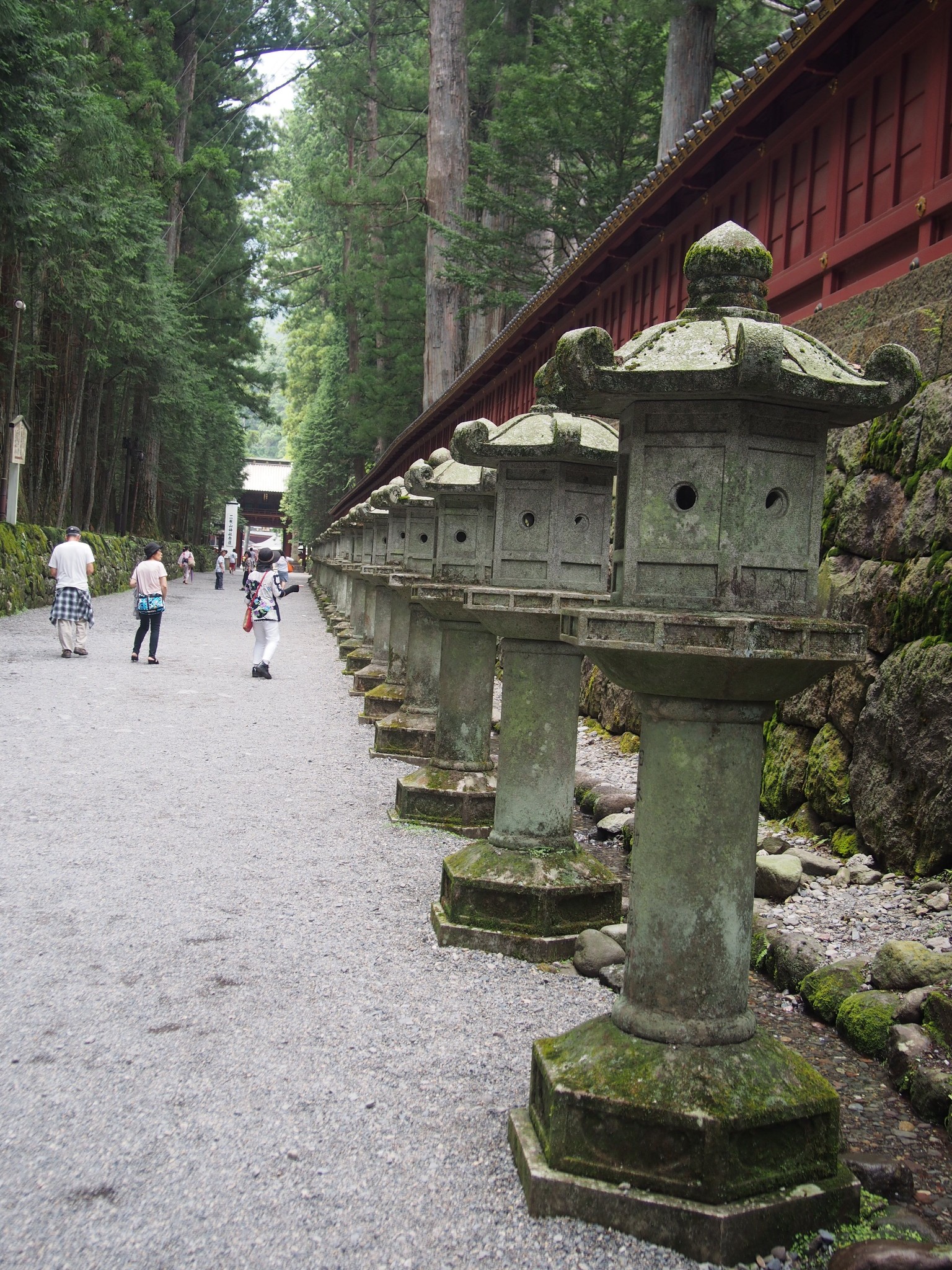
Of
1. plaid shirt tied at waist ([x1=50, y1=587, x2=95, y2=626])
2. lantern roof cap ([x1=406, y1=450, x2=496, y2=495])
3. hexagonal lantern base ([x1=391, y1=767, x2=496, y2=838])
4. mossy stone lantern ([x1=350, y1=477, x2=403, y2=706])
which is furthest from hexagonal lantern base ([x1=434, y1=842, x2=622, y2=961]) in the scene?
plaid shirt tied at waist ([x1=50, y1=587, x2=95, y2=626])

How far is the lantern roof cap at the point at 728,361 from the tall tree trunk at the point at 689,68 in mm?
12263

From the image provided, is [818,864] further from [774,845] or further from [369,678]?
[369,678]

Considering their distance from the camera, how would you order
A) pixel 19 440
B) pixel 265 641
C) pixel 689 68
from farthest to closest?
pixel 19 440, pixel 689 68, pixel 265 641

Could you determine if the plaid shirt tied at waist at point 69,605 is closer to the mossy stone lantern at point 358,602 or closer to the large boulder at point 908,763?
the mossy stone lantern at point 358,602

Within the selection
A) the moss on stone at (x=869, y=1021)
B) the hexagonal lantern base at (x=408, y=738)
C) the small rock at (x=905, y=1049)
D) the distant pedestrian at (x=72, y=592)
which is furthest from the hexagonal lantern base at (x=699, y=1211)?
the distant pedestrian at (x=72, y=592)

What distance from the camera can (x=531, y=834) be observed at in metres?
5.24

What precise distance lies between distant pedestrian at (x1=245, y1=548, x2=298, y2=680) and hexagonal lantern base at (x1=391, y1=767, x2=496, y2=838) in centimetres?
653

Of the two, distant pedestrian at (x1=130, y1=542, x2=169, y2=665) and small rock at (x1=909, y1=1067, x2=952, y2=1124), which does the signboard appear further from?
small rock at (x1=909, y1=1067, x2=952, y2=1124)

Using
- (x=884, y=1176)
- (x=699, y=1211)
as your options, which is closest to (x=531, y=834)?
(x=884, y=1176)

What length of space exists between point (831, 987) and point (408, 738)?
203 inches

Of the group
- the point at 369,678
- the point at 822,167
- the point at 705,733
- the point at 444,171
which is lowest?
the point at 369,678

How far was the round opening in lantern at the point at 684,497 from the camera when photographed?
3.22 metres

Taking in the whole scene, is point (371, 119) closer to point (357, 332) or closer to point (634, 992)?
point (357, 332)

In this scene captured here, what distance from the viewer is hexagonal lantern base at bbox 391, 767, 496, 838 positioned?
22.7 ft
